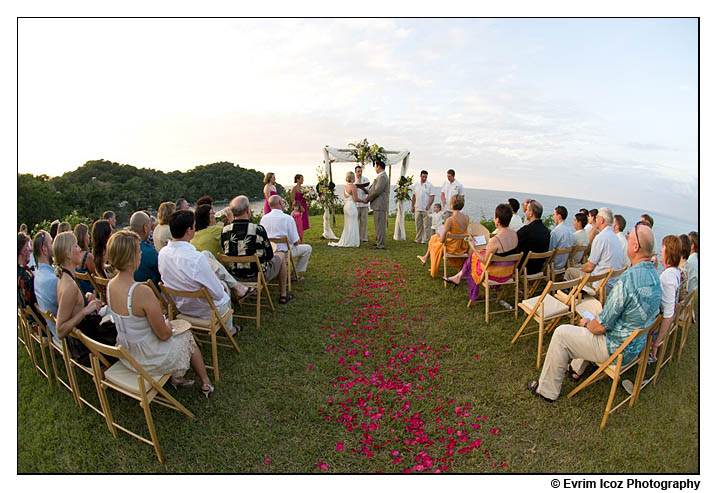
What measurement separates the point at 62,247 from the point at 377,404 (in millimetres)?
3171

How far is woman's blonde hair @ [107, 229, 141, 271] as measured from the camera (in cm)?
274

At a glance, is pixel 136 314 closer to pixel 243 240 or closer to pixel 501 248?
pixel 243 240

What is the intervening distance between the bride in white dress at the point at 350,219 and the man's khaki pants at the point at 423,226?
1.83 meters

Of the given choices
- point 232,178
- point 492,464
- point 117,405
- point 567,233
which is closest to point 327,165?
point 232,178

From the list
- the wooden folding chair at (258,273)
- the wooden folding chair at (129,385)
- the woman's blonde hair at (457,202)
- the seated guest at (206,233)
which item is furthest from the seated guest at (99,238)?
the woman's blonde hair at (457,202)

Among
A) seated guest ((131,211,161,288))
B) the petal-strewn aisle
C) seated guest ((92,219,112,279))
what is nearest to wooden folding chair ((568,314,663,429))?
the petal-strewn aisle

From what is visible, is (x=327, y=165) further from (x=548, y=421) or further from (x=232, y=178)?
(x=548, y=421)

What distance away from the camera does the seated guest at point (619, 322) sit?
9.80ft

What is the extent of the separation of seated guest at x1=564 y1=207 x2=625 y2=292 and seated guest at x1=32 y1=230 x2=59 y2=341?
6.25m

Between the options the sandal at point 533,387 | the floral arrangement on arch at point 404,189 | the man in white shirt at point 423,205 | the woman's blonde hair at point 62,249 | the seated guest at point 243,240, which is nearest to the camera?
the woman's blonde hair at point 62,249

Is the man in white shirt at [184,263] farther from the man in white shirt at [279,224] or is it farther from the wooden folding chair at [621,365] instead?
the wooden folding chair at [621,365]

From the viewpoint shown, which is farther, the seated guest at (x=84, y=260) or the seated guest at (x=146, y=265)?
the seated guest at (x=146, y=265)

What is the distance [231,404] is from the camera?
340cm

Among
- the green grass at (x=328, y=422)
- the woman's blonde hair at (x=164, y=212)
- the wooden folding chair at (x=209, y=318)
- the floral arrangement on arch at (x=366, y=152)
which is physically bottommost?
the green grass at (x=328, y=422)
